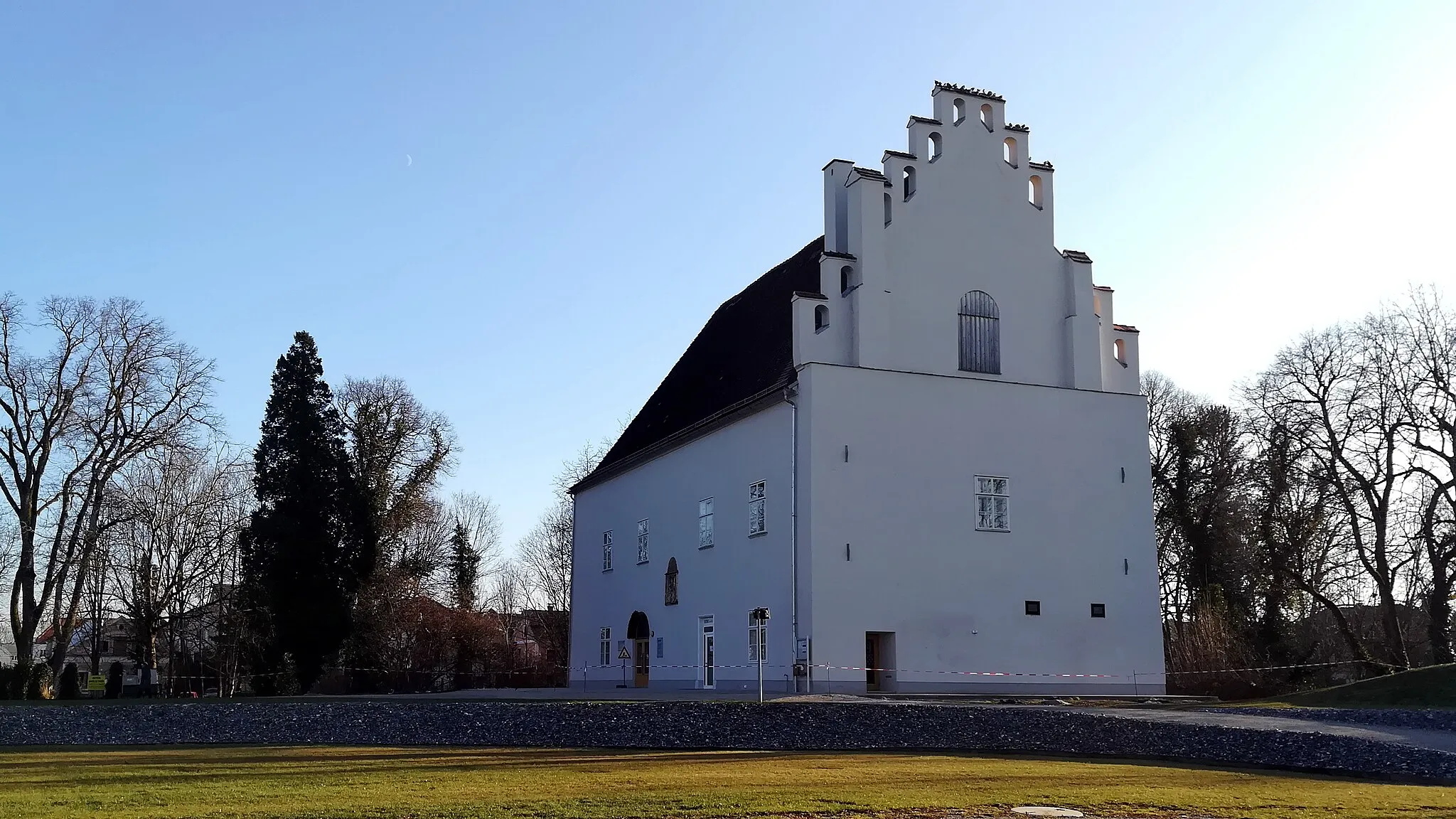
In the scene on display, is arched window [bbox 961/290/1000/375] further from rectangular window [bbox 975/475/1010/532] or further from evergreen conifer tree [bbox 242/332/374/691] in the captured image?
evergreen conifer tree [bbox 242/332/374/691]

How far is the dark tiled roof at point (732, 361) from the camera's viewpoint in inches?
1212

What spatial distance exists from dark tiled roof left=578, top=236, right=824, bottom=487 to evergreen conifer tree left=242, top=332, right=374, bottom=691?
8.50 meters

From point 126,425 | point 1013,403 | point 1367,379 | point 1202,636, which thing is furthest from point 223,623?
point 1367,379

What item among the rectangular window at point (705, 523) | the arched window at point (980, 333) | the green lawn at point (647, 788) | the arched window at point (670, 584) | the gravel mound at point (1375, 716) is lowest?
the green lawn at point (647, 788)

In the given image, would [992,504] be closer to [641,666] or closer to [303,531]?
[641,666]

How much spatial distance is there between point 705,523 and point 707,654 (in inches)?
127

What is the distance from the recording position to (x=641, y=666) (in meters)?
35.8

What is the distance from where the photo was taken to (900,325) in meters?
28.6

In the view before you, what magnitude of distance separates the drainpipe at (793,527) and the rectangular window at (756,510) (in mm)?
1595

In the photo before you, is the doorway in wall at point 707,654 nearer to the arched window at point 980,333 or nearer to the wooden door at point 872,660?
the wooden door at point 872,660

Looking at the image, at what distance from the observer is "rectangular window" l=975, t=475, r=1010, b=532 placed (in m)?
28.4

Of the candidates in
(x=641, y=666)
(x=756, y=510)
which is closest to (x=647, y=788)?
(x=756, y=510)

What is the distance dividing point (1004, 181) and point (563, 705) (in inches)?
681

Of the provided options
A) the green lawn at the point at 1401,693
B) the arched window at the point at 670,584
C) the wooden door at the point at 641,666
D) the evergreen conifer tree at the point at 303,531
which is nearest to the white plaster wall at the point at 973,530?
the green lawn at the point at 1401,693
